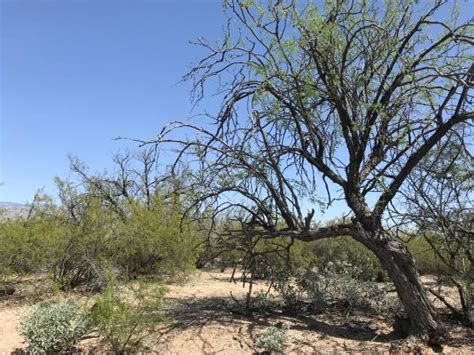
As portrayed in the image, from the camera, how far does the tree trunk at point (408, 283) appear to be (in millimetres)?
7316

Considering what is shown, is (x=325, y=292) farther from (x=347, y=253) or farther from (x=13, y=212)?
(x=13, y=212)

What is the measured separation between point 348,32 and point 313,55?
650 millimetres

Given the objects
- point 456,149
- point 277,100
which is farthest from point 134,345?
point 456,149

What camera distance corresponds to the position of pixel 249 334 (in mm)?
7629

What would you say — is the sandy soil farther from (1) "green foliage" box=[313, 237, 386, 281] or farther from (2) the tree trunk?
(1) "green foliage" box=[313, 237, 386, 281]

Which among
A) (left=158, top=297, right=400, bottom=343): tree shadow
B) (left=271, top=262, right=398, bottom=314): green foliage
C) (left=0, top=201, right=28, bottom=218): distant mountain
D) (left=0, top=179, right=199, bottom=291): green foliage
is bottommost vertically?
(left=158, top=297, right=400, bottom=343): tree shadow

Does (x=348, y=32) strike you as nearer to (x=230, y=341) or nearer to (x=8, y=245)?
(x=230, y=341)

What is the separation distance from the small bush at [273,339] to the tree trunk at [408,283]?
1.88 metres

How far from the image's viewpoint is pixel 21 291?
1300cm

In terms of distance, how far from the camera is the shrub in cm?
697

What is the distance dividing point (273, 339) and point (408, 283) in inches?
88.3

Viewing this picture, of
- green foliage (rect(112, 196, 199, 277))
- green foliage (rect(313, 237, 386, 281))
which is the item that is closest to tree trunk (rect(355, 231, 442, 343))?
green foliage (rect(112, 196, 199, 277))

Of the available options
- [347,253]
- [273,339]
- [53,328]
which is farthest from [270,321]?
[347,253]

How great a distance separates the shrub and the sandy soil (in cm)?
32
